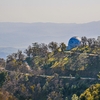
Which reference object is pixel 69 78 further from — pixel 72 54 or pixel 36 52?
pixel 36 52

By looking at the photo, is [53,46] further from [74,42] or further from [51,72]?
[74,42]

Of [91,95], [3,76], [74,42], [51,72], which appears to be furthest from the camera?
[74,42]

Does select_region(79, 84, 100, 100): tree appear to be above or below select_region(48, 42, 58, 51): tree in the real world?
below

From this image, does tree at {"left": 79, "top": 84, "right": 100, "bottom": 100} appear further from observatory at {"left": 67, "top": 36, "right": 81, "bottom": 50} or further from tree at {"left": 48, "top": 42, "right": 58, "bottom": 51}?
observatory at {"left": 67, "top": 36, "right": 81, "bottom": 50}

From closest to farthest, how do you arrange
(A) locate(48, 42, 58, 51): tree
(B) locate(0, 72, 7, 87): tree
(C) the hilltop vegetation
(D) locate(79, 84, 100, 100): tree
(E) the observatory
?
(D) locate(79, 84, 100, 100): tree, (C) the hilltop vegetation, (B) locate(0, 72, 7, 87): tree, (A) locate(48, 42, 58, 51): tree, (E) the observatory

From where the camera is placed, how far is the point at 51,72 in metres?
57.7

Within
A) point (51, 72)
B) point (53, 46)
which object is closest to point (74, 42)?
point (53, 46)

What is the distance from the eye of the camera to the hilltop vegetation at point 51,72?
163ft

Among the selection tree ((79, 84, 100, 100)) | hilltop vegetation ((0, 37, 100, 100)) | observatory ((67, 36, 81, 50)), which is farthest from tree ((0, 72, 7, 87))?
observatory ((67, 36, 81, 50))

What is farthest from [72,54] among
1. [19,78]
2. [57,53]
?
[19,78]

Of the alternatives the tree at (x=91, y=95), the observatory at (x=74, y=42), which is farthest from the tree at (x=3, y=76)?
the observatory at (x=74, y=42)

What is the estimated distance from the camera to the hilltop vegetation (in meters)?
49.7

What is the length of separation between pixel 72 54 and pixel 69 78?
1076cm

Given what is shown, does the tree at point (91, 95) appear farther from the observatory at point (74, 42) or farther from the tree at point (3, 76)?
the observatory at point (74, 42)
